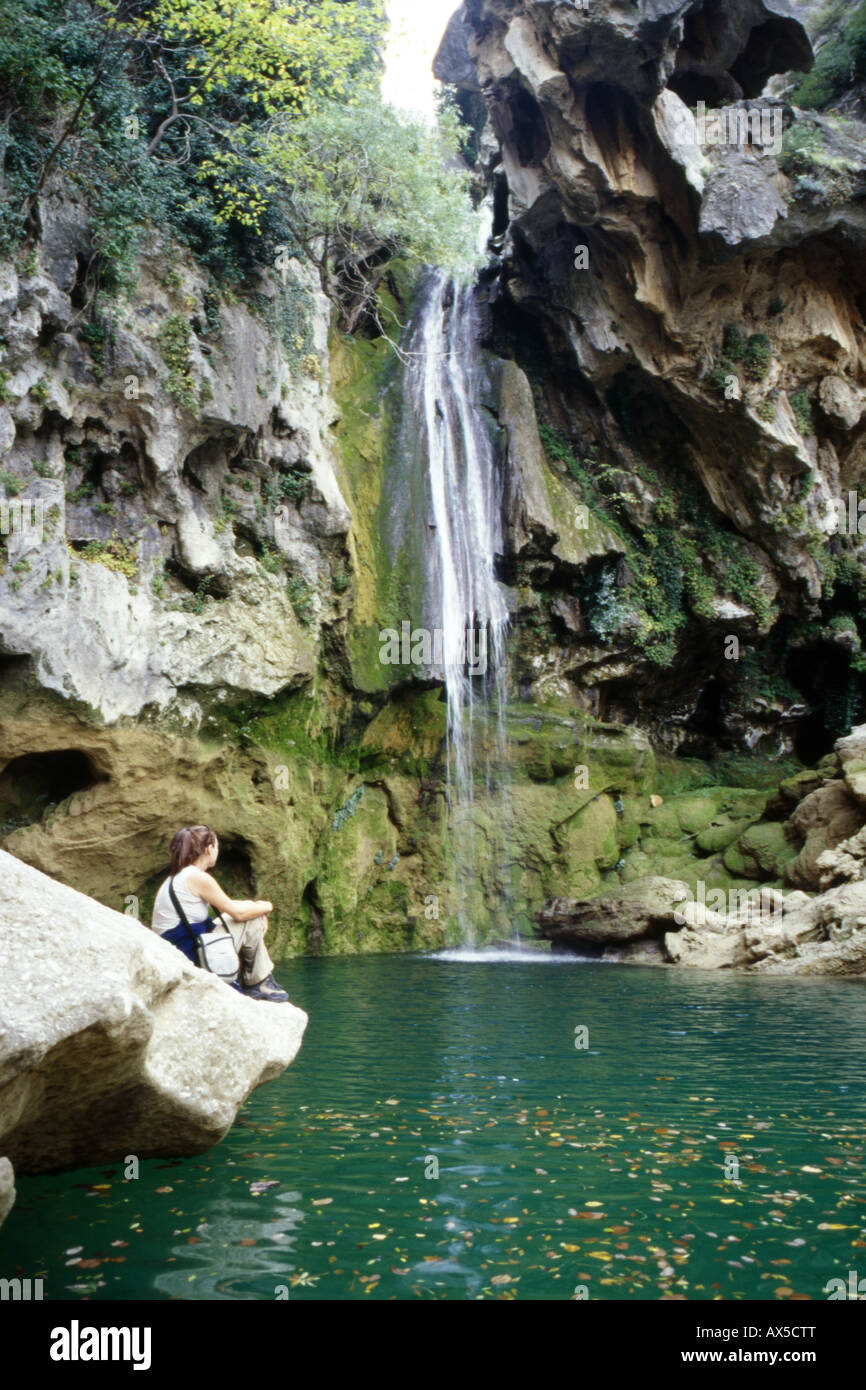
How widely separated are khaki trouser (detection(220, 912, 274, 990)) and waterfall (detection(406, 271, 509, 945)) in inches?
580

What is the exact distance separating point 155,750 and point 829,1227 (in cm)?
1352

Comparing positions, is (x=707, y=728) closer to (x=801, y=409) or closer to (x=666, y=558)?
(x=666, y=558)

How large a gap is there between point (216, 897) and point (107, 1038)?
2368mm

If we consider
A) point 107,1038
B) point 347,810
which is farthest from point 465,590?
point 107,1038

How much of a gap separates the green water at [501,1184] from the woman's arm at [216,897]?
1.45 meters

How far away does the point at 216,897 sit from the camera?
6.70m

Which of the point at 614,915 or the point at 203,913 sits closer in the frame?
the point at 203,913

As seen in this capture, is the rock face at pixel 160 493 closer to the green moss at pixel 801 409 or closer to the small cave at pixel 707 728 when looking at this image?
the green moss at pixel 801 409

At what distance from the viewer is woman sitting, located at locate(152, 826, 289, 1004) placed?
21.9 feet

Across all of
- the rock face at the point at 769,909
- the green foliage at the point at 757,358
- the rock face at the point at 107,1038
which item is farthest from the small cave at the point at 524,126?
the rock face at the point at 107,1038

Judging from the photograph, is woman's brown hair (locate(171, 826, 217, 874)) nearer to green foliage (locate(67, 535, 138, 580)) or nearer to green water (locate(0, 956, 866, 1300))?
green water (locate(0, 956, 866, 1300))

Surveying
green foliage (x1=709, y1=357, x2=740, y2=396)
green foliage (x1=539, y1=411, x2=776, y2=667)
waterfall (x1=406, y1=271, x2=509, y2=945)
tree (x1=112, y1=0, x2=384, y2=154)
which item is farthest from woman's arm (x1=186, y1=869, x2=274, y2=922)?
green foliage (x1=709, y1=357, x2=740, y2=396)

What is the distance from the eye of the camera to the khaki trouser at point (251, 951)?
714 centimetres
